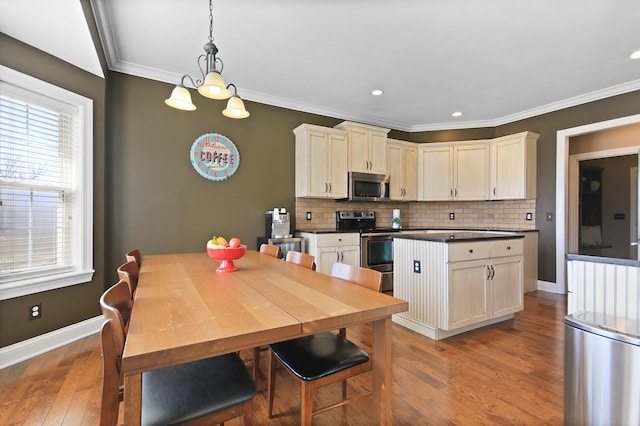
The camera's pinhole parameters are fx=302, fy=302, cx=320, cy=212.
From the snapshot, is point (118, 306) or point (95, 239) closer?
point (118, 306)

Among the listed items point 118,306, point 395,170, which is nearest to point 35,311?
point 118,306

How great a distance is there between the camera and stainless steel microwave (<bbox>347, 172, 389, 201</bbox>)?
446 cm

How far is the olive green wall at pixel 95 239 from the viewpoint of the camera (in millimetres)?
2254

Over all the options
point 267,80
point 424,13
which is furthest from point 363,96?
point 424,13

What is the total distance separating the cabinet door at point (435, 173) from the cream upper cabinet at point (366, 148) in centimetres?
88

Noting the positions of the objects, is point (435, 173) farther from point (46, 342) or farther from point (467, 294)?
point (46, 342)

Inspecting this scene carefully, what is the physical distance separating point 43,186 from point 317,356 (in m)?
2.70

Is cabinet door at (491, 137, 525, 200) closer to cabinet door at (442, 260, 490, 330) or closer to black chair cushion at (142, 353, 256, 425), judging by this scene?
cabinet door at (442, 260, 490, 330)

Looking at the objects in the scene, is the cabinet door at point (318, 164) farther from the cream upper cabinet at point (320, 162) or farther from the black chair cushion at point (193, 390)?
the black chair cushion at point (193, 390)

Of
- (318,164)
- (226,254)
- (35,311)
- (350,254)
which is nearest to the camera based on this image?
(226,254)

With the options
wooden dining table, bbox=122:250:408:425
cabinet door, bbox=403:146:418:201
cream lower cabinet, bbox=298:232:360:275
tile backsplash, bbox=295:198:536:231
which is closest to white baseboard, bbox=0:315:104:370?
wooden dining table, bbox=122:250:408:425

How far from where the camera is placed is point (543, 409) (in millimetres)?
1695

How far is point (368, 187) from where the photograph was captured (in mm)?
4641

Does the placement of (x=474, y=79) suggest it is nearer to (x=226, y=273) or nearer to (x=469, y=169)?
(x=469, y=169)
